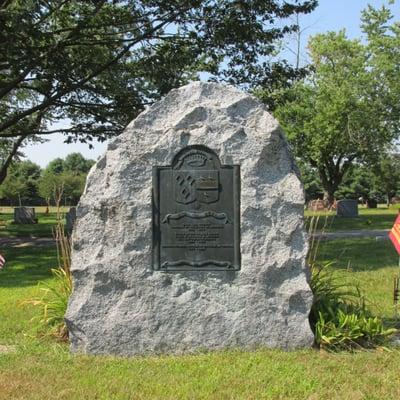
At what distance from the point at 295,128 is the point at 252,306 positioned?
123 ft

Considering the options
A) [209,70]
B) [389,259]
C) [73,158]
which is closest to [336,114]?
[209,70]

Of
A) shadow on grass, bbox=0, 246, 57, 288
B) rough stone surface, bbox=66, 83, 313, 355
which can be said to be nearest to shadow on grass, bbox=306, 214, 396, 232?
shadow on grass, bbox=0, 246, 57, 288

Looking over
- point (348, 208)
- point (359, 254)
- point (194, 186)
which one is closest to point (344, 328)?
point (194, 186)

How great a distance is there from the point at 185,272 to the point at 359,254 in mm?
8627

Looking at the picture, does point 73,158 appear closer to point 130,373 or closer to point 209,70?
point 209,70

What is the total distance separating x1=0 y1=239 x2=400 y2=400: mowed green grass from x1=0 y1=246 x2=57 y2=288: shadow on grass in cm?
422

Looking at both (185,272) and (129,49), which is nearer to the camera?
(185,272)

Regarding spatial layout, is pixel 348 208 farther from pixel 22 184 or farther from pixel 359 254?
pixel 22 184

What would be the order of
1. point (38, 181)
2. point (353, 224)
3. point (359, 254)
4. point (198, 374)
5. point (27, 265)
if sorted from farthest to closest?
1. point (38, 181)
2. point (353, 224)
3. point (359, 254)
4. point (27, 265)
5. point (198, 374)

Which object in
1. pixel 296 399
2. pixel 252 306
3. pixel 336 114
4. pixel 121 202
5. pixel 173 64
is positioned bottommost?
pixel 296 399

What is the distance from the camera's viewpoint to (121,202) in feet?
18.8

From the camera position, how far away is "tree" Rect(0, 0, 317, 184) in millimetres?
14094

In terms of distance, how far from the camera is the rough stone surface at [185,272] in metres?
5.62

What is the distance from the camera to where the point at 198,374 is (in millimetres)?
Answer: 4863
